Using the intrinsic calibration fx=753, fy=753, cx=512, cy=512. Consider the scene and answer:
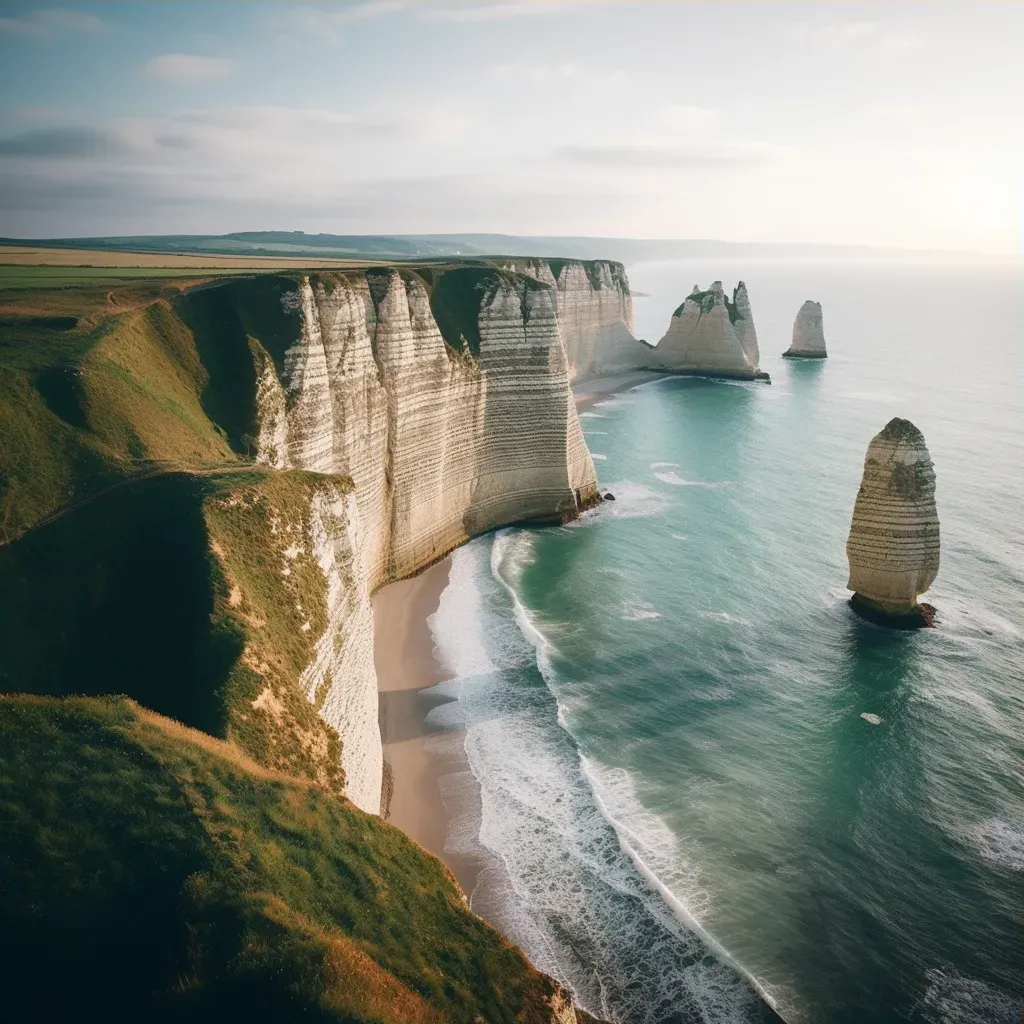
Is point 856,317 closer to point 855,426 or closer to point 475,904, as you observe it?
point 855,426

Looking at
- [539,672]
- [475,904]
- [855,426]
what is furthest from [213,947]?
[855,426]

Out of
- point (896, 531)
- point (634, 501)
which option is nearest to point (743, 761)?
point (896, 531)

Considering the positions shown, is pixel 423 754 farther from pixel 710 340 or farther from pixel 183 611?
pixel 710 340

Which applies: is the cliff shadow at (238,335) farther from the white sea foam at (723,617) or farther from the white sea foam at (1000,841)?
the white sea foam at (1000,841)

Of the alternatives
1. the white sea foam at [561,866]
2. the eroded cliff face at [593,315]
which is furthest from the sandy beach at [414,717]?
the eroded cliff face at [593,315]

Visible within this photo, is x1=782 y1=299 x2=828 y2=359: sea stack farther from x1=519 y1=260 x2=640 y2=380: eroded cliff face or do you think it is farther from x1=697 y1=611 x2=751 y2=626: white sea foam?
x1=697 y1=611 x2=751 y2=626: white sea foam

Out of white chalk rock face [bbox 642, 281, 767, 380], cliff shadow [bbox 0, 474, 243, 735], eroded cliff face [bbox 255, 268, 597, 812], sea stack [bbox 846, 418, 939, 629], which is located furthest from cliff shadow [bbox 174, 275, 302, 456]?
white chalk rock face [bbox 642, 281, 767, 380]
